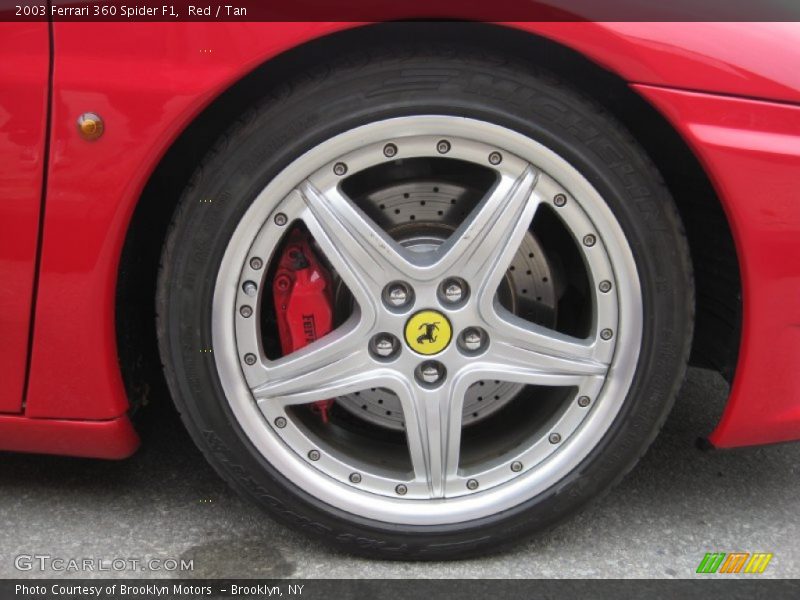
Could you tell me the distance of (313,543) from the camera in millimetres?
1905

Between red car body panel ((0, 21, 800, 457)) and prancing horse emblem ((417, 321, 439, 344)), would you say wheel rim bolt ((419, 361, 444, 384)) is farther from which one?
red car body panel ((0, 21, 800, 457))

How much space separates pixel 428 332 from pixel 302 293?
0.27 m

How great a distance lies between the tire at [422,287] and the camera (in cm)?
160

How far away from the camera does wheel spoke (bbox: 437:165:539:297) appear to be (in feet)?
5.49

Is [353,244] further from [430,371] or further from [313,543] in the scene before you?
[313,543]

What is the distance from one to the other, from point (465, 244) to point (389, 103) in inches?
11.5

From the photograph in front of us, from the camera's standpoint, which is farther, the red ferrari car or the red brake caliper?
the red brake caliper

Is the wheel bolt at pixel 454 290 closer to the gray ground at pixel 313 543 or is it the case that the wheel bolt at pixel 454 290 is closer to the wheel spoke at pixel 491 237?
the wheel spoke at pixel 491 237

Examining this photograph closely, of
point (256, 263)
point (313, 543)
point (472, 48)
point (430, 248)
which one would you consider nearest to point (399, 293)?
point (430, 248)

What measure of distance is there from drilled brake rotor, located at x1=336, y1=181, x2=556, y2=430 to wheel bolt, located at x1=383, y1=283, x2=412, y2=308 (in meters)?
0.13

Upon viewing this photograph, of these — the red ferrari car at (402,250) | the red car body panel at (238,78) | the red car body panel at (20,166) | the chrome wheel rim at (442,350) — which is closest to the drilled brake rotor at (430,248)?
the red ferrari car at (402,250)

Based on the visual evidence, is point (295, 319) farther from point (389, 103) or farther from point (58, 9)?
point (58, 9)

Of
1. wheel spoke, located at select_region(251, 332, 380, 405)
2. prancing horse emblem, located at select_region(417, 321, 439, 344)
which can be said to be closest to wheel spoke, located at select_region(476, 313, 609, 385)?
prancing horse emblem, located at select_region(417, 321, 439, 344)

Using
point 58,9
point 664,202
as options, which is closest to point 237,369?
point 58,9
